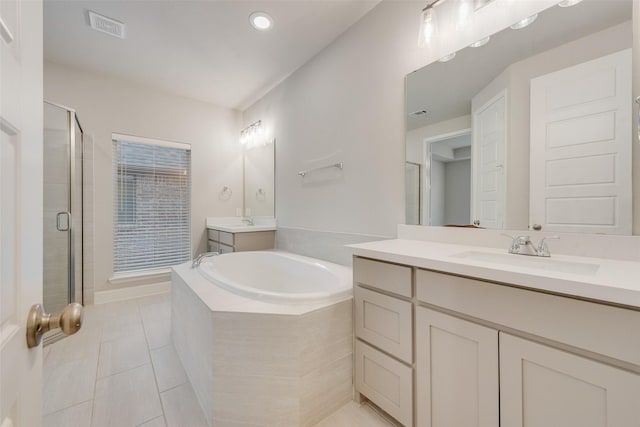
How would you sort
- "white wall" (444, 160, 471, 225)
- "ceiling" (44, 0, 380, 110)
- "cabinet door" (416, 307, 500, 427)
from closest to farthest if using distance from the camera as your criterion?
"cabinet door" (416, 307, 500, 427) → "white wall" (444, 160, 471, 225) → "ceiling" (44, 0, 380, 110)

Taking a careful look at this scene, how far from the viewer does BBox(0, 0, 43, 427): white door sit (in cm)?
39

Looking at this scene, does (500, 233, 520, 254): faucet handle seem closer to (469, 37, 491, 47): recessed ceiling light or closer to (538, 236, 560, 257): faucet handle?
(538, 236, 560, 257): faucet handle

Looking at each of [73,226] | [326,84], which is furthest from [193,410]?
[326,84]

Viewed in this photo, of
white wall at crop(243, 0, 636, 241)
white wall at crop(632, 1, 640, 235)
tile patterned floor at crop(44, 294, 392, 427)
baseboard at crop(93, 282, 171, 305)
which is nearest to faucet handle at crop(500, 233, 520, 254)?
white wall at crop(632, 1, 640, 235)

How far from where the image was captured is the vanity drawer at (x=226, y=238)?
295cm

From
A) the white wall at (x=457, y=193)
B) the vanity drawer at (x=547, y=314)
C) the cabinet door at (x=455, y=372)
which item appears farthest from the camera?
the white wall at (x=457, y=193)

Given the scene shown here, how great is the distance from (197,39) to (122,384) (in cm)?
265

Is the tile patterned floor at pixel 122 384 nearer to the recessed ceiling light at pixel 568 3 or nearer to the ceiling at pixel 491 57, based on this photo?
the ceiling at pixel 491 57

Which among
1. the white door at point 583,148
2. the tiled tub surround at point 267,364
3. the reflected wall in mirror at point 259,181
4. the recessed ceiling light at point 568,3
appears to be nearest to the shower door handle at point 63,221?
the reflected wall in mirror at point 259,181

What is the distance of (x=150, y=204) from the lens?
10.6 feet

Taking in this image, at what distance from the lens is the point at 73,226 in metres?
2.52

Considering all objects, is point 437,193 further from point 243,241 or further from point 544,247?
point 243,241

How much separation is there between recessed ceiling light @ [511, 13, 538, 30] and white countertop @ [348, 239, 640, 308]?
113 centimetres

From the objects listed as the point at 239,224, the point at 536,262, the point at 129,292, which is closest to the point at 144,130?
the point at 239,224
